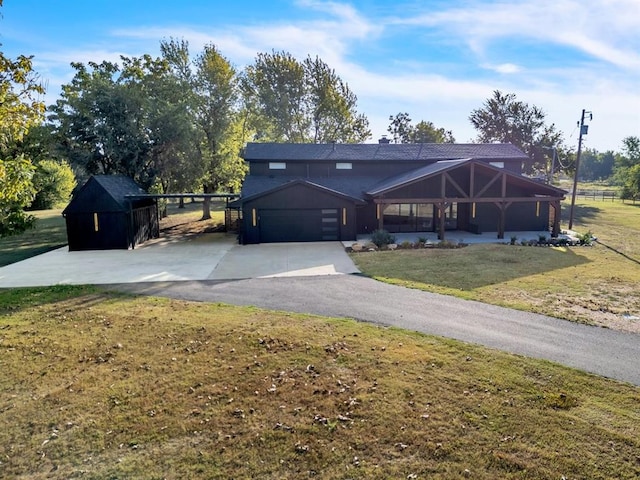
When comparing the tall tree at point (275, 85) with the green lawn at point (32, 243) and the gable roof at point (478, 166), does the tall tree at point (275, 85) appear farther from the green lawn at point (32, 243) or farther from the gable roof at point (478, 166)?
the gable roof at point (478, 166)

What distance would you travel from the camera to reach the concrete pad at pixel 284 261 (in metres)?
13.9

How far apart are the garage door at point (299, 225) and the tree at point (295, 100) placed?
21773 millimetres

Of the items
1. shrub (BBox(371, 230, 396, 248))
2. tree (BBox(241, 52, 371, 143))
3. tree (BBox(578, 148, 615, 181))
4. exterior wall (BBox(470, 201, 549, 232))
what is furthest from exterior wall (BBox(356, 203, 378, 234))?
tree (BBox(578, 148, 615, 181))

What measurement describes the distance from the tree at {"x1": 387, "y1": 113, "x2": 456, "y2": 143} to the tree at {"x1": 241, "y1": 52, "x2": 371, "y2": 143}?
14.7 meters

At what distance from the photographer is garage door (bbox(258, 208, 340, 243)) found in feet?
68.5

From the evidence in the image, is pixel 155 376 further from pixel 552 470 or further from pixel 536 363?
pixel 536 363

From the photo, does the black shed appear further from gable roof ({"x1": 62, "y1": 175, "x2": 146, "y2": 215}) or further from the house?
the house

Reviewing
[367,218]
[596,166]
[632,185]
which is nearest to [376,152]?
[367,218]

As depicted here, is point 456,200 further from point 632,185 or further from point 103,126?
point 632,185

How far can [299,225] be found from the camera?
69.2 feet

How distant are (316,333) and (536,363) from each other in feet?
12.8

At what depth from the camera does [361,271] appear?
45.5 feet

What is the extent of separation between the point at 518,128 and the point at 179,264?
1660 inches

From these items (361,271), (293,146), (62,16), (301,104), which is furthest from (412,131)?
(62,16)
